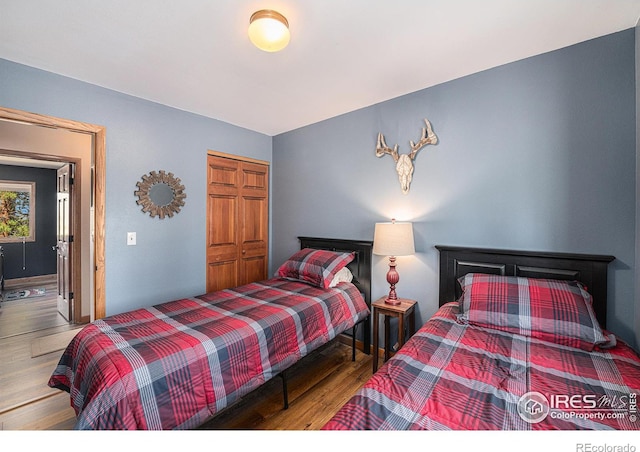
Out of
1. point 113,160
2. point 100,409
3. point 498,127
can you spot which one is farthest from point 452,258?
point 113,160

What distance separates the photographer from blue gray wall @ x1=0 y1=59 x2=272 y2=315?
2.12 metres

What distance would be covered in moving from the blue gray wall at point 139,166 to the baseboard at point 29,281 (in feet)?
15.4

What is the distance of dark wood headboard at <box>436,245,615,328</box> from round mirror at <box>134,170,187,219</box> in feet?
8.20

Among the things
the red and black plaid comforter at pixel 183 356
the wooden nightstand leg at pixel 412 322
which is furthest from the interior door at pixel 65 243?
the wooden nightstand leg at pixel 412 322

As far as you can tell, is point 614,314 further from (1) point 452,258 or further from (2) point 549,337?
(1) point 452,258

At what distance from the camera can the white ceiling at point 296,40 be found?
1.49 metres

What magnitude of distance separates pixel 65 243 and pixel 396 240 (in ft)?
14.0

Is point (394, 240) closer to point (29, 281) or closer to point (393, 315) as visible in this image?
point (393, 315)

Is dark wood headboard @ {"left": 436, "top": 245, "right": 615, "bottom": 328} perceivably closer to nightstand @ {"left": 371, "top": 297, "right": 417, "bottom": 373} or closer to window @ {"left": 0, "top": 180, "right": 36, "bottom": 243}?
nightstand @ {"left": 371, "top": 297, "right": 417, "bottom": 373}

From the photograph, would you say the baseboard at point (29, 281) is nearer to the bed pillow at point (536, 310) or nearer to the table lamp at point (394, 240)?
the table lamp at point (394, 240)

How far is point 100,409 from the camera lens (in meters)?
1.20

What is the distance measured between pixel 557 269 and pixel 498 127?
3.54 feet

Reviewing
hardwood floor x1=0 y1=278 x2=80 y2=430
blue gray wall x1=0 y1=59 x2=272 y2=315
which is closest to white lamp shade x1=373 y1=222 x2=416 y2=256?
blue gray wall x1=0 y1=59 x2=272 y2=315

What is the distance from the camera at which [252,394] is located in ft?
6.89
